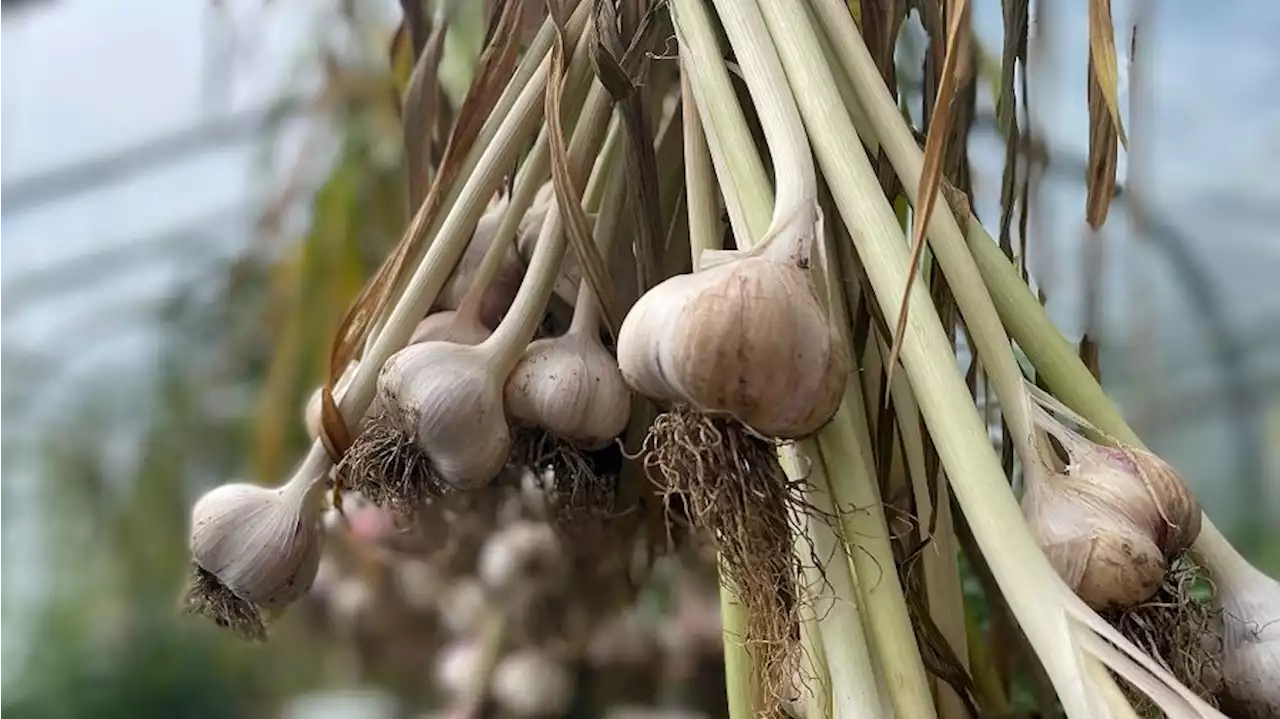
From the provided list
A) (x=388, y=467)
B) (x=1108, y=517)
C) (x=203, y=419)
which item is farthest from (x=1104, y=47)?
(x=203, y=419)

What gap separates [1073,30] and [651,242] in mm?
461

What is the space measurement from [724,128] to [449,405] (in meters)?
0.12

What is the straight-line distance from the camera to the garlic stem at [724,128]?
272mm

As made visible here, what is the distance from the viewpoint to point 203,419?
0.88 metres

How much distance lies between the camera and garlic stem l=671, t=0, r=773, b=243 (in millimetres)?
272

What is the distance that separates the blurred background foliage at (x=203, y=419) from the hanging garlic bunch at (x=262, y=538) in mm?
325

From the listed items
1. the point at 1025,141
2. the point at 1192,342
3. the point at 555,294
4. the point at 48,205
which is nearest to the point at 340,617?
the point at 555,294

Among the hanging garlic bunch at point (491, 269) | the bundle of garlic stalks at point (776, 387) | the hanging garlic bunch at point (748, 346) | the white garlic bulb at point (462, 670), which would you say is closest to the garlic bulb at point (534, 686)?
the white garlic bulb at point (462, 670)

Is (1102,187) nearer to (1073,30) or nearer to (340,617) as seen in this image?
(1073,30)

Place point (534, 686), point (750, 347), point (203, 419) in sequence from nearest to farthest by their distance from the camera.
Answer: point (750, 347) → point (534, 686) → point (203, 419)

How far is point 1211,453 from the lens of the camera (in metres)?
0.96

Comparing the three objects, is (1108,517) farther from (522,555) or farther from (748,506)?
(522,555)

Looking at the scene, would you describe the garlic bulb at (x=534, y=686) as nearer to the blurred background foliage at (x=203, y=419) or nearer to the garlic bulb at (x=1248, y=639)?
the blurred background foliage at (x=203, y=419)

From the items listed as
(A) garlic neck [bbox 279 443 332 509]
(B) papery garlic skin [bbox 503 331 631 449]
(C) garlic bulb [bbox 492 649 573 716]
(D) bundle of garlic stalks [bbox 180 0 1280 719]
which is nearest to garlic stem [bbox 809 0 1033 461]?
(D) bundle of garlic stalks [bbox 180 0 1280 719]
